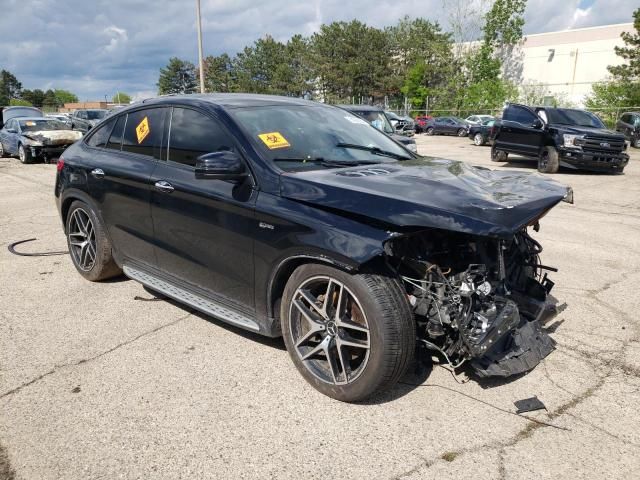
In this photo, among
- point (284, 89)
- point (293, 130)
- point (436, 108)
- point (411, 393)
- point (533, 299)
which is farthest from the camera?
point (284, 89)

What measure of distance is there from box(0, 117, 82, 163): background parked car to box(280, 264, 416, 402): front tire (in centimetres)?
1637

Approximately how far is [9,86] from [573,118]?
508 ft

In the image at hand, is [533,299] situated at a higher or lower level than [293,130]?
lower

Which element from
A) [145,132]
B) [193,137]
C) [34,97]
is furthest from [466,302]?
[34,97]

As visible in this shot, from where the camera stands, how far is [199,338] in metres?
3.88

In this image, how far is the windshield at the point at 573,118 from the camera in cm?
1394

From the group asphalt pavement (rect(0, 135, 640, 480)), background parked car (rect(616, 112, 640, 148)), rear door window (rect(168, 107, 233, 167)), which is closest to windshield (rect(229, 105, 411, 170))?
rear door window (rect(168, 107, 233, 167))

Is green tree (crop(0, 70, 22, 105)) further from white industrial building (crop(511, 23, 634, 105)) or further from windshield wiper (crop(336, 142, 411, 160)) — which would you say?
windshield wiper (crop(336, 142, 411, 160))

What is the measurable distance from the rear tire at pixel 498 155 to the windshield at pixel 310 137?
42.3ft

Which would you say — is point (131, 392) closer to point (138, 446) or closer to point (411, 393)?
point (138, 446)

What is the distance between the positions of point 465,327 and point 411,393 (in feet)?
1.94

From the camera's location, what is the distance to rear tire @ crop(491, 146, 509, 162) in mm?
16209

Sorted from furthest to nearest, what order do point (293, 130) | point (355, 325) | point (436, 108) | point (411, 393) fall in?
1. point (436, 108)
2. point (293, 130)
3. point (411, 393)
4. point (355, 325)

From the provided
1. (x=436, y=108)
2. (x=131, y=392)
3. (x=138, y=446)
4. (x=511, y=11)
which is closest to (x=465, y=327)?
(x=138, y=446)
